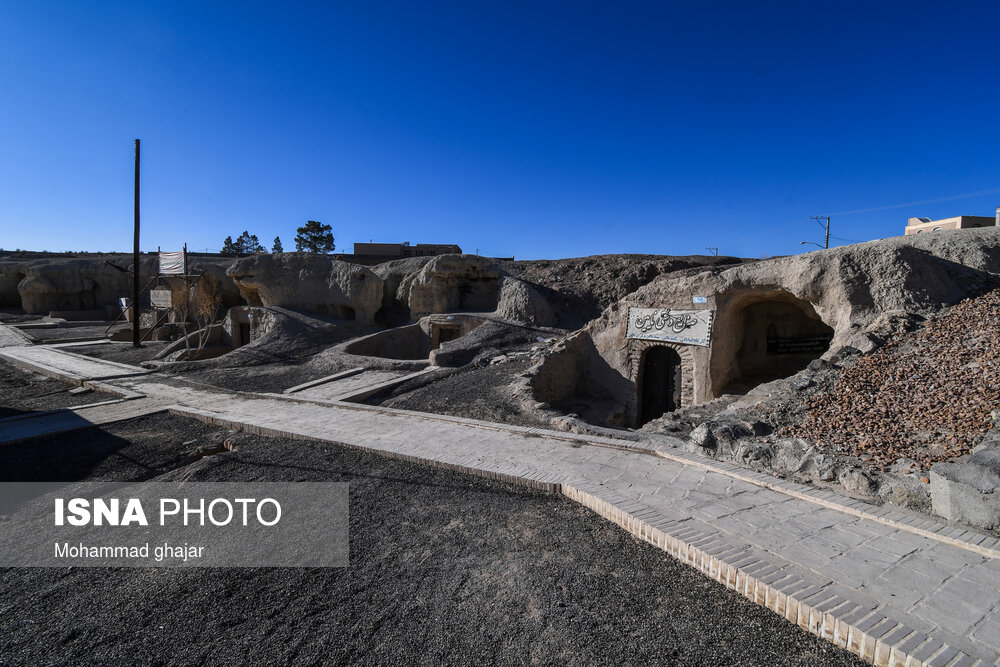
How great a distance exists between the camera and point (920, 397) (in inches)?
243

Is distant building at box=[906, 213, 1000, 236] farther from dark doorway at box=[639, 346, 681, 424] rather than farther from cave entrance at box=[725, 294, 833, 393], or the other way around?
dark doorway at box=[639, 346, 681, 424]

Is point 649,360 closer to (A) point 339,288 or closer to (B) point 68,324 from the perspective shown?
(A) point 339,288

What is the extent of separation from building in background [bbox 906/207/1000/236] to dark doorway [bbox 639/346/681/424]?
40.6ft

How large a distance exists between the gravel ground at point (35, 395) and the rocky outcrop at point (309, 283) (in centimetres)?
879

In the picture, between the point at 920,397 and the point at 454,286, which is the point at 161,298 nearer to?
the point at 454,286

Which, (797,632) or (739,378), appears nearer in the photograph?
(797,632)

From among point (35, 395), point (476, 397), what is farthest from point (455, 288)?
point (35, 395)

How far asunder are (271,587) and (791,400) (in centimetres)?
734

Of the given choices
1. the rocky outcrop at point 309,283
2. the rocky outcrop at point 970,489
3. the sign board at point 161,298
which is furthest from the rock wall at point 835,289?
the sign board at point 161,298

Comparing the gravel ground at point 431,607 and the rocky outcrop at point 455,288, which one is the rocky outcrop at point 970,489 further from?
the rocky outcrop at point 455,288

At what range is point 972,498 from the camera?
14.1 ft

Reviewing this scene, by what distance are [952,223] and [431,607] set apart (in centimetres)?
2684

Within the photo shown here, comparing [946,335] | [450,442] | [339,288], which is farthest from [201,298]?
[946,335]

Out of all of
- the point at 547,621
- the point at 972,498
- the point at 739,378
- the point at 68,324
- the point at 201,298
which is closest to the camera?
the point at 547,621
